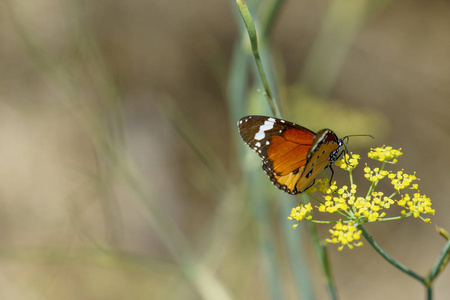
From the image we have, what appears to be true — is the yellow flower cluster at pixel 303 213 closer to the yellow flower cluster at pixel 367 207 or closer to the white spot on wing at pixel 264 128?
the yellow flower cluster at pixel 367 207

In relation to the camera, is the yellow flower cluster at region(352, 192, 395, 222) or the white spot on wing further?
the white spot on wing

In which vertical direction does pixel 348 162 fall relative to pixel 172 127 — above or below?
below

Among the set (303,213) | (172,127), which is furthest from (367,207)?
(172,127)

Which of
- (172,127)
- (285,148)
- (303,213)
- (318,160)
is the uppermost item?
(172,127)

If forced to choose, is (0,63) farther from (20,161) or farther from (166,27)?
(166,27)

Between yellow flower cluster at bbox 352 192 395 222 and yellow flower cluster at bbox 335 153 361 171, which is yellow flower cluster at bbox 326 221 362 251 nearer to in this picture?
yellow flower cluster at bbox 352 192 395 222

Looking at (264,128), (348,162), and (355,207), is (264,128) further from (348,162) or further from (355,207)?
(355,207)

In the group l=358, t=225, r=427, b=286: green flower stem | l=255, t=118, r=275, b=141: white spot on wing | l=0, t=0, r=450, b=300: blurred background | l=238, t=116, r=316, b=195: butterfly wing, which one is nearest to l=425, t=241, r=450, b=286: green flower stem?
l=358, t=225, r=427, b=286: green flower stem

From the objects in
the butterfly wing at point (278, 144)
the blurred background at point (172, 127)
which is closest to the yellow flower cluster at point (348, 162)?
the butterfly wing at point (278, 144)
